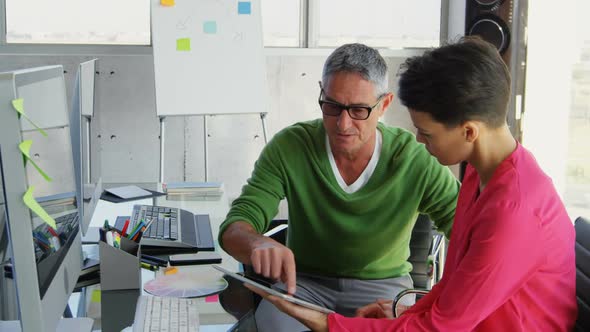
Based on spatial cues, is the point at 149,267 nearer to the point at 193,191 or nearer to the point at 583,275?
the point at 583,275

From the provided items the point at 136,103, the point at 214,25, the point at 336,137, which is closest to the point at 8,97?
the point at 336,137

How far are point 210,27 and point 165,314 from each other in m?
2.89

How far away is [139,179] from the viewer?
177 inches

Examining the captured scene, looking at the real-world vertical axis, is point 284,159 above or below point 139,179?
above

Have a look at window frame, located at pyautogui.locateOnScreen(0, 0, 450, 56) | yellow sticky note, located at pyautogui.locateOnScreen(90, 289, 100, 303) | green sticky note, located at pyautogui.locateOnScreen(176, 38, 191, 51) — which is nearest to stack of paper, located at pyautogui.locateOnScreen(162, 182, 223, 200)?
yellow sticky note, located at pyautogui.locateOnScreen(90, 289, 100, 303)

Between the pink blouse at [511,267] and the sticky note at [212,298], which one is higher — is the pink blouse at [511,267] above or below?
above

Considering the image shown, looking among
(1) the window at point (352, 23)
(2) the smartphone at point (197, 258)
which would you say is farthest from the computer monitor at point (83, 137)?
(1) the window at point (352, 23)

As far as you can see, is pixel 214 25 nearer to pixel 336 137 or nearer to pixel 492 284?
pixel 336 137

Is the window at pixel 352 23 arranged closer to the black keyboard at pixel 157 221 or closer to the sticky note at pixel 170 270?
the black keyboard at pixel 157 221

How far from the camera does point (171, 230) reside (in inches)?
79.5

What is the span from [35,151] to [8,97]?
0.16 metres

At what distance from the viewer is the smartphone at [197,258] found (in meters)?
1.78

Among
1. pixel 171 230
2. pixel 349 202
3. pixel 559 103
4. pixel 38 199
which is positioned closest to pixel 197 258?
pixel 171 230

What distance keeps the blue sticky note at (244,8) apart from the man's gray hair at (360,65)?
89.2 inches
